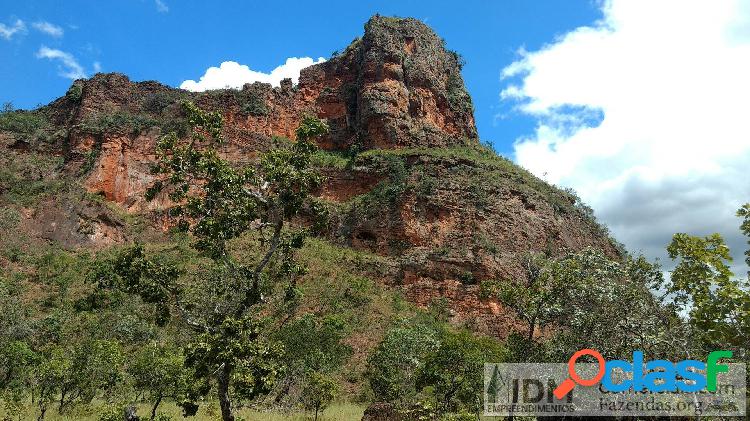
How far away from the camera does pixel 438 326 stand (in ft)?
96.6

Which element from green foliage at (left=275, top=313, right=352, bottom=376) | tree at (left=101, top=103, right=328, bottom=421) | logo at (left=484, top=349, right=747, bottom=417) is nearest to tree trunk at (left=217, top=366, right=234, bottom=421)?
tree at (left=101, top=103, right=328, bottom=421)

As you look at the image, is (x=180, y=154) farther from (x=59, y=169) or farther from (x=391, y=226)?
(x=59, y=169)

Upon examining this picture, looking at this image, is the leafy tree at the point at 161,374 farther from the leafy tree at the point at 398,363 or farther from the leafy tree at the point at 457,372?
the leafy tree at the point at 398,363

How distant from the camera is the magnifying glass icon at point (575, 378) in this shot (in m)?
Result: 11.0

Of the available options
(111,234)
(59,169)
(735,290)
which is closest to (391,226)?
(111,234)

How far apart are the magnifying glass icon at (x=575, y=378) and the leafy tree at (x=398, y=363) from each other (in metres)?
8.84

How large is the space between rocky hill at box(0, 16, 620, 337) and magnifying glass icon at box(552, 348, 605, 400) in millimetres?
19910

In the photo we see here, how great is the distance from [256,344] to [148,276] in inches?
109

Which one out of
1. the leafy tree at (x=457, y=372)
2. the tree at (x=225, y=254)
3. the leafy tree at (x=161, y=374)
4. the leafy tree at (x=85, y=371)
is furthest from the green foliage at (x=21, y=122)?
the leafy tree at (x=457, y=372)

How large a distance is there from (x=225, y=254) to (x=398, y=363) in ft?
42.9

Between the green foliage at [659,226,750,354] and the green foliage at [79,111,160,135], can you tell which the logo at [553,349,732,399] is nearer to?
the green foliage at [659,226,750,354]

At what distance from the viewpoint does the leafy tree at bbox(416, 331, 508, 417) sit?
1662 cm

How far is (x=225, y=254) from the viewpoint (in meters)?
10.6

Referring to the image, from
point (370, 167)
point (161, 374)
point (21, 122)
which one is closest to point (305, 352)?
point (161, 374)
